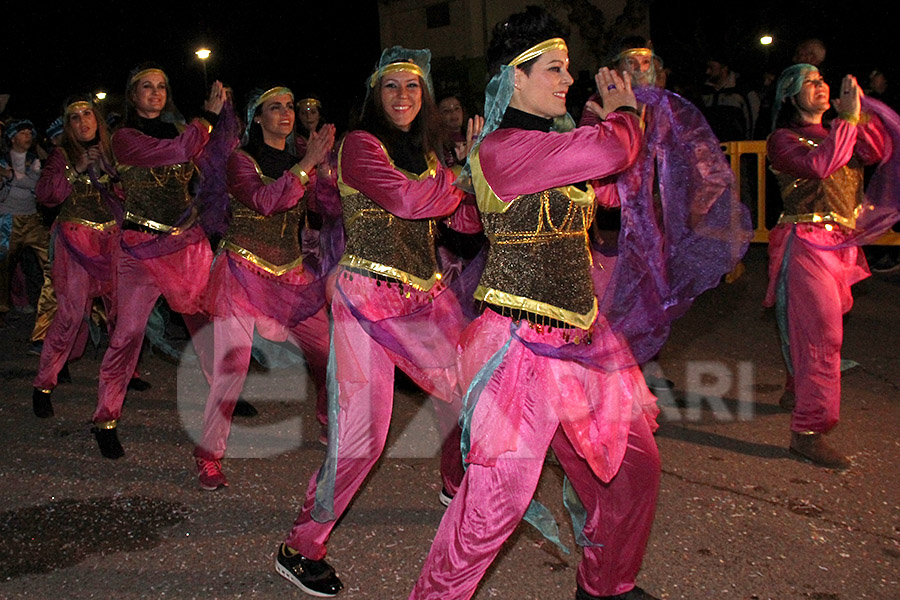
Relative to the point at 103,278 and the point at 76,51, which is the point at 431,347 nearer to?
the point at 103,278

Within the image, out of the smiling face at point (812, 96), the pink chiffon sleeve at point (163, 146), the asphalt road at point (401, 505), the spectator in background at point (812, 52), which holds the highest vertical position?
the spectator in background at point (812, 52)

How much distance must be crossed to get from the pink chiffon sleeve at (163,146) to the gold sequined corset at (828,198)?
3110 mm

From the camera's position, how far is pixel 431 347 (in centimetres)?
352

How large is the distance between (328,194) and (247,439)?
1599 millimetres

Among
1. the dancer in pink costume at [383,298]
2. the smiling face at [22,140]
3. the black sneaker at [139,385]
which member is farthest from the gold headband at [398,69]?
the smiling face at [22,140]

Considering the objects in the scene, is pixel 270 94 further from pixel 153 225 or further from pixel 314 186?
pixel 153 225

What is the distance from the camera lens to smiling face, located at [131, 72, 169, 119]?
199 inches

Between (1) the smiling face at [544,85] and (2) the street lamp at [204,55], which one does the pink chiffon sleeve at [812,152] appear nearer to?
(1) the smiling face at [544,85]

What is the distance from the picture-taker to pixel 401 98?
12.1ft

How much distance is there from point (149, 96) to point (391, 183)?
7.57 feet

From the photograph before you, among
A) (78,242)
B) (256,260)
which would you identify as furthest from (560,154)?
(78,242)

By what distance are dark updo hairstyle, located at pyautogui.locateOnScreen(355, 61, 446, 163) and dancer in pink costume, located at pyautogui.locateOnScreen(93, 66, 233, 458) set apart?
143 centimetres

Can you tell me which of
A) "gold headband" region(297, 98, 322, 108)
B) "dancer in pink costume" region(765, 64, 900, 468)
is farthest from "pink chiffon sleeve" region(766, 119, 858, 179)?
"gold headband" region(297, 98, 322, 108)

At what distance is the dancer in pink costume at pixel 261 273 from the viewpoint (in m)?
4.21
